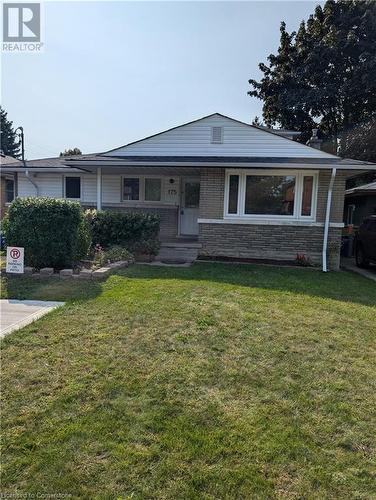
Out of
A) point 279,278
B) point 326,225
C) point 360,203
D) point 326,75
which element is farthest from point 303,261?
point 326,75

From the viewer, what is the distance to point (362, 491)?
6.94 feet

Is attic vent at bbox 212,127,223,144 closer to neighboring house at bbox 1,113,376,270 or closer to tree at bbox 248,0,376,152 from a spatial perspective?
neighboring house at bbox 1,113,376,270

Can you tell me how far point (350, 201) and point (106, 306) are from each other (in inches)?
629

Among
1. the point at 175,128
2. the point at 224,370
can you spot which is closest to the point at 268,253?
the point at 175,128

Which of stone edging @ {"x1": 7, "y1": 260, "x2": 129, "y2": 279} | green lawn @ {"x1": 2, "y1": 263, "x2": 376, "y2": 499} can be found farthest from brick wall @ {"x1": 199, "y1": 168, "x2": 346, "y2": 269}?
green lawn @ {"x1": 2, "y1": 263, "x2": 376, "y2": 499}

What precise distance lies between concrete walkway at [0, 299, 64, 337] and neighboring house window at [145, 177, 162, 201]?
9453 millimetres

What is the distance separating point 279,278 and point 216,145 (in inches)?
238

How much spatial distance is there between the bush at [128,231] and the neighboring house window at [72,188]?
540 centimetres

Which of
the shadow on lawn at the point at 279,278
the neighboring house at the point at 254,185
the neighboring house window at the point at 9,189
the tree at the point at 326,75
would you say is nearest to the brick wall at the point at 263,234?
the neighboring house at the point at 254,185

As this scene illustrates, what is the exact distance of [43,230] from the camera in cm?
727

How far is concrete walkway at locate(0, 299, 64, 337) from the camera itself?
4.39 metres

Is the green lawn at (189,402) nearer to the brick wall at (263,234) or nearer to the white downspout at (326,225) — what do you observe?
the white downspout at (326,225)

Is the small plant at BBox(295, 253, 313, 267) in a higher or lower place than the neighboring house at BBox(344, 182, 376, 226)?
lower

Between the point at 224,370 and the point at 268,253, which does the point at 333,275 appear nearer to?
the point at 268,253
